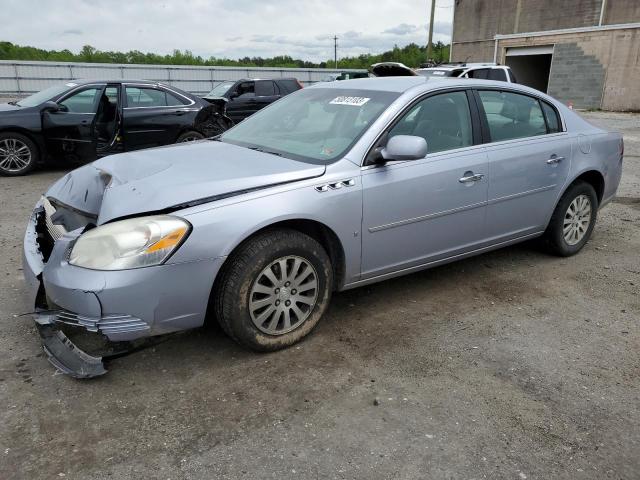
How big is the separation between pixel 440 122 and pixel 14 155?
23.1ft

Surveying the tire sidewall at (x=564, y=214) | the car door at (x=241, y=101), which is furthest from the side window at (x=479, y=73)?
the tire sidewall at (x=564, y=214)

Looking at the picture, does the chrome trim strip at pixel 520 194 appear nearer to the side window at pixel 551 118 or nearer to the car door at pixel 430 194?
the car door at pixel 430 194

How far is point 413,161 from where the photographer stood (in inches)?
140

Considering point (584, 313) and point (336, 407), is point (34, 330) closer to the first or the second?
point (336, 407)

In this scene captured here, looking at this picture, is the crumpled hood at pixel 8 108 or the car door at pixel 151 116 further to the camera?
the car door at pixel 151 116

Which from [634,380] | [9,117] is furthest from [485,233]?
[9,117]

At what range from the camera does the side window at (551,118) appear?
453 cm

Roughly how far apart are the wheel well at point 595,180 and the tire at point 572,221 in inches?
3.0

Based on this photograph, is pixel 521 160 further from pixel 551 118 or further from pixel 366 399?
pixel 366 399

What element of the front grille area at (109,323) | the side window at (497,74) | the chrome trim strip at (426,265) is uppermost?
the side window at (497,74)

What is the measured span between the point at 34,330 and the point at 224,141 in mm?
1872

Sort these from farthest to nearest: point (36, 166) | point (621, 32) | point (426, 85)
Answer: point (621, 32) < point (36, 166) < point (426, 85)

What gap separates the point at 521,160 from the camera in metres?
4.13

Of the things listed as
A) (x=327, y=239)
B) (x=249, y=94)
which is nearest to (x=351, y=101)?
(x=327, y=239)
